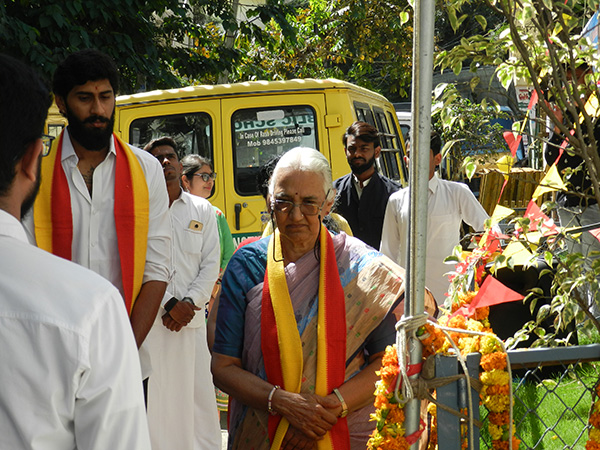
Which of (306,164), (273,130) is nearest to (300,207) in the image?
(306,164)

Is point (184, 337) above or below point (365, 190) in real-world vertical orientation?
below

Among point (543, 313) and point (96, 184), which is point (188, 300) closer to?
point (96, 184)

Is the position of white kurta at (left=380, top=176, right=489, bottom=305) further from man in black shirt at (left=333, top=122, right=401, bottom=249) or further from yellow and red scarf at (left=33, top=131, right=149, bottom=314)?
yellow and red scarf at (left=33, top=131, right=149, bottom=314)

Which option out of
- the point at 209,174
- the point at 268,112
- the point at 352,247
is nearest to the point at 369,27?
the point at 268,112

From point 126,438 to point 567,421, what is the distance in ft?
10.8

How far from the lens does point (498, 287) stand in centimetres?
225

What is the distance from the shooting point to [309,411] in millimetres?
2682

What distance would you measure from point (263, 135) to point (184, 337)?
352cm

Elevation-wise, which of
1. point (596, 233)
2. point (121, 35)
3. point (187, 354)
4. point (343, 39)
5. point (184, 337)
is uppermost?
point (343, 39)

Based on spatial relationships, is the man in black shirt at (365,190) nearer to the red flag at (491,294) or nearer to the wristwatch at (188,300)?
the wristwatch at (188,300)

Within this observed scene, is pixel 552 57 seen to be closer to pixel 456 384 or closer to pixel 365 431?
pixel 456 384

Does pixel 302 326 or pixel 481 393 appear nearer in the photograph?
pixel 481 393

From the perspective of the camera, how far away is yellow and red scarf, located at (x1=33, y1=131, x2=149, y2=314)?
11.0 feet

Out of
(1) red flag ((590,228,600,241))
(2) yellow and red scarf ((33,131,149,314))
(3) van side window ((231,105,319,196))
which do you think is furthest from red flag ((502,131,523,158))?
(3) van side window ((231,105,319,196))
